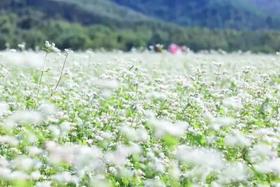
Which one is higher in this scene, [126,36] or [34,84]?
[34,84]

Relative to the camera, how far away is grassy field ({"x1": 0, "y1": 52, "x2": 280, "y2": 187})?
7172mm

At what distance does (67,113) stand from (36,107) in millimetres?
432

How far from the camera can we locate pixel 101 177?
7.14m

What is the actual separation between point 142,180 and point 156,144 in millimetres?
→ 705

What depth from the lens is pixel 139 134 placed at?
8.14 meters

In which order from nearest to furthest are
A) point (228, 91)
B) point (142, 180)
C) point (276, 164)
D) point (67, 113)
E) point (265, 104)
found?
point (276, 164), point (142, 180), point (67, 113), point (265, 104), point (228, 91)

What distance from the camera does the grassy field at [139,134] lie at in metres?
7.17

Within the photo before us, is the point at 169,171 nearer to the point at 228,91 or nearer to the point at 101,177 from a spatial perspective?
the point at 101,177

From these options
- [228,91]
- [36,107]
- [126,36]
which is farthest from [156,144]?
[126,36]

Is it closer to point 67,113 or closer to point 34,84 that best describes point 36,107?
point 67,113

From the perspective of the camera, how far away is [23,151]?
796cm

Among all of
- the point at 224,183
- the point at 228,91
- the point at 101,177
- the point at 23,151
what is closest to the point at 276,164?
the point at 224,183

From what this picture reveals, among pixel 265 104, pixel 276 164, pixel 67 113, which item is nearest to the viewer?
pixel 276 164

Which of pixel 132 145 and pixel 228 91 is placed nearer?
pixel 132 145
